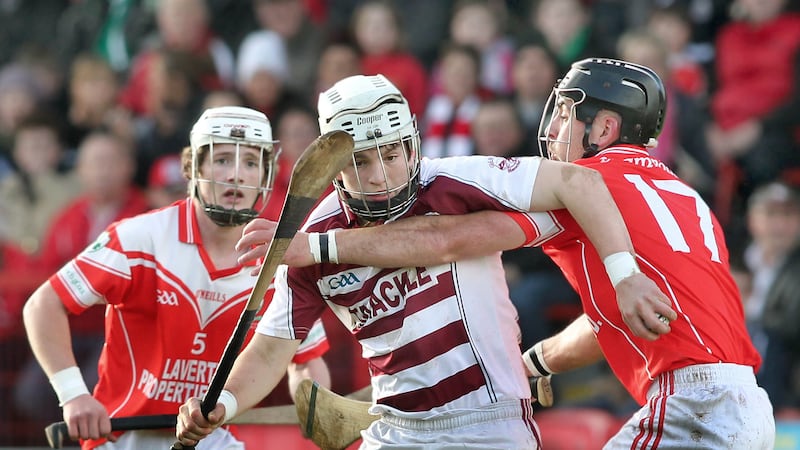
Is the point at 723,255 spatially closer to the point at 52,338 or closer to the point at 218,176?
the point at 218,176

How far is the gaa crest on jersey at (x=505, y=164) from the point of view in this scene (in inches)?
169

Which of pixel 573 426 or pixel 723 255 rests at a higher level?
pixel 723 255

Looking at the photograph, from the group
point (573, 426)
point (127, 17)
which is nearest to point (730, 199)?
point (573, 426)

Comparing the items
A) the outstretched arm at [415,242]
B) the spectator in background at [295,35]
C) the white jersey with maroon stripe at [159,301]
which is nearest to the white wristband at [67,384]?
the white jersey with maroon stripe at [159,301]

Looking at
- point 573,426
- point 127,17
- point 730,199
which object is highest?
point 127,17

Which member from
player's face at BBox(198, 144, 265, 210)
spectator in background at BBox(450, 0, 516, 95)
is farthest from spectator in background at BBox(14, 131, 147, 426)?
player's face at BBox(198, 144, 265, 210)

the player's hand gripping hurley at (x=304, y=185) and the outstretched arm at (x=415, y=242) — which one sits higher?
the player's hand gripping hurley at (x=304, y=185)

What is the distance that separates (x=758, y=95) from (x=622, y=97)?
4555 millimetres

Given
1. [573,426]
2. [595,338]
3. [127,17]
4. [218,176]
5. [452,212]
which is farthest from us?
[127,17]

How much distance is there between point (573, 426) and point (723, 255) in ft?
10.2

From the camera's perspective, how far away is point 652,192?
4383 mm

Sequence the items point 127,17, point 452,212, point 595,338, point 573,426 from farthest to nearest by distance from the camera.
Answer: point 127,17
point 573,426
point 595,338
point 452,212

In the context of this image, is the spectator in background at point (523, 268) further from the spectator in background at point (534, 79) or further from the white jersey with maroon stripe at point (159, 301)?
the white jersey with maroon stripe at point (159, 301)

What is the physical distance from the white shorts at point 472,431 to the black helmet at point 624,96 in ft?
3.22
